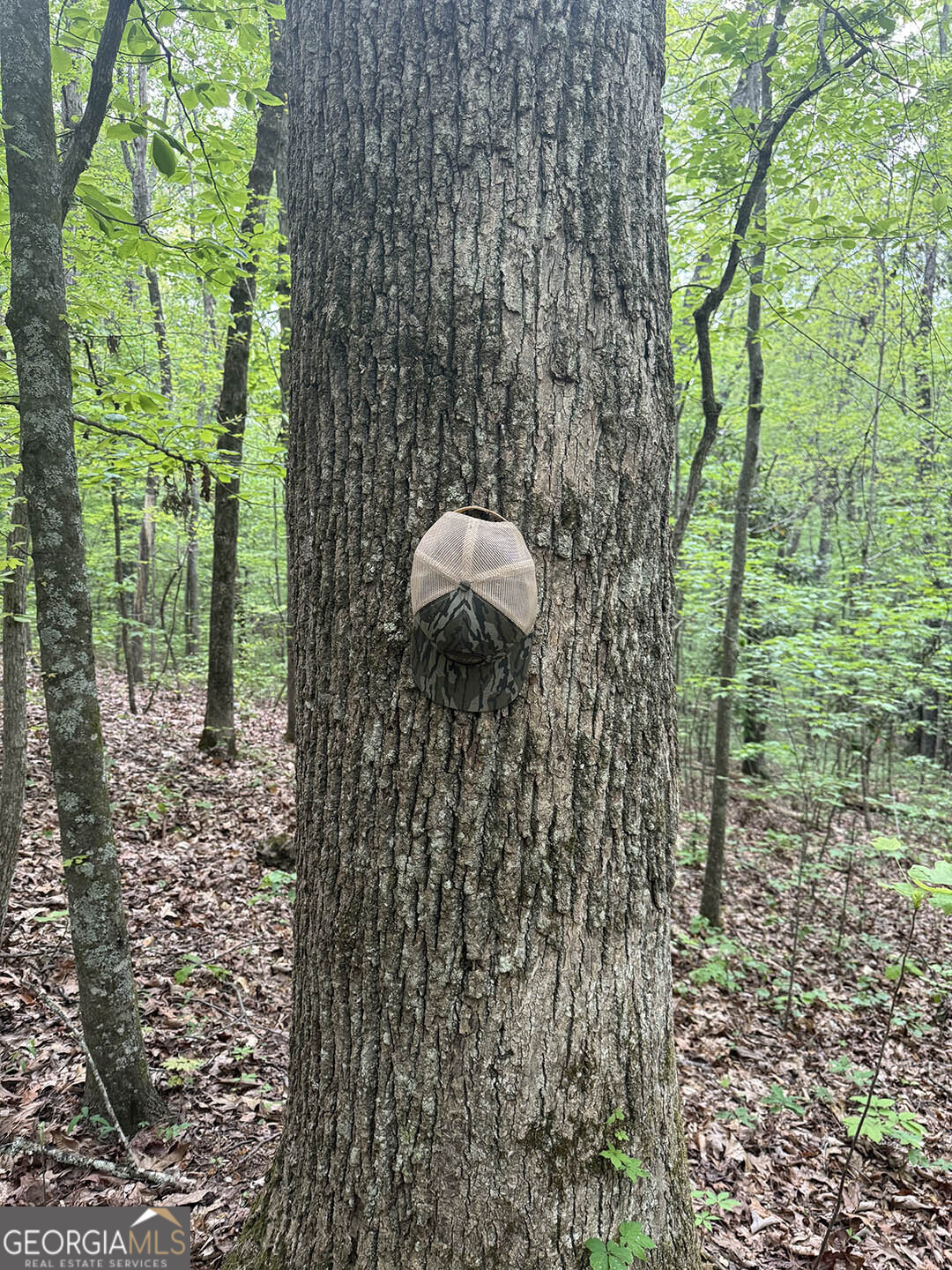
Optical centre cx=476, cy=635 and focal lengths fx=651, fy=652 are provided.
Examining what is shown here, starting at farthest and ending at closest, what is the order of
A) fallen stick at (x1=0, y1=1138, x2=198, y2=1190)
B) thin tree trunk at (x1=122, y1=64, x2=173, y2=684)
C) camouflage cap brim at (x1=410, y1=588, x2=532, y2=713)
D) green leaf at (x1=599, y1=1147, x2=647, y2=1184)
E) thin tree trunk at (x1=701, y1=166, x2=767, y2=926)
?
thin tree trunk at (x1=122, y1=64, x2=173, y2=684) < thin tree trunk at (x1=701, y1=166, x2=767, y2=926) < fallen stick at (x1=0, y1=1138, x2=198, y2=1190) < green leaf at (x1=599, y1=1147, x2=647, y2=1184) < camouflage cap brim at (x1=410, y1=588, x2=532, y2=713)

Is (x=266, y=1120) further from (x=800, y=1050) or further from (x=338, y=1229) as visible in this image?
(x=800, y=1050)

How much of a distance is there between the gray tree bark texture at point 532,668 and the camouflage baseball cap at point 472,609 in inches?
1.8

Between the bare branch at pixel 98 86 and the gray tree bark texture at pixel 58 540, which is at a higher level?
the bare branch at pixel 98 86

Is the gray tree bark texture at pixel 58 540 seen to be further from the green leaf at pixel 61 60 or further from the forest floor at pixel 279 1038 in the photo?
the green leaf at pixel 61 60

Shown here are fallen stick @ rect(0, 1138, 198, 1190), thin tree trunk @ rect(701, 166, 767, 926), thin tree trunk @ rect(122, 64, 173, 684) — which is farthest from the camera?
thin tree trunk @ rect(122, 64, 173, 684)

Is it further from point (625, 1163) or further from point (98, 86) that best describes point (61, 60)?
point (625, 1163)

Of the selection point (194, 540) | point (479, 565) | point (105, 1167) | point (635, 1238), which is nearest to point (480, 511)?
point (479, 565)

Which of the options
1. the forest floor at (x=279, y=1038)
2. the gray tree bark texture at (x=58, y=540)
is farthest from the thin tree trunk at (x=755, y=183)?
the forest floor at (x=279, y=1038)

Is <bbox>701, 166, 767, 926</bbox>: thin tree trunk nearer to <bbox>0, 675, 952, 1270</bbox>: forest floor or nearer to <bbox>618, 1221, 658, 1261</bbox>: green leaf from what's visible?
<bbox>0, 675, 952, 1270</bbox>: forest floor

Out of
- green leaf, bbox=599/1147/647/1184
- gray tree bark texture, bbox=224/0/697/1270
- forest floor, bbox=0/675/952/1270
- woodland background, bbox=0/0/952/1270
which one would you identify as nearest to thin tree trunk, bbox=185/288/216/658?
woodland background, bbox=0/0/952/1270

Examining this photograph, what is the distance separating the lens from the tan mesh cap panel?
131 centimetres

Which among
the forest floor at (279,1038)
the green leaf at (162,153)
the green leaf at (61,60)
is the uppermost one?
the green leaf at (61,60)

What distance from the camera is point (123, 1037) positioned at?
2750 millimetres

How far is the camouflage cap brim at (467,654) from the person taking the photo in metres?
1.30
